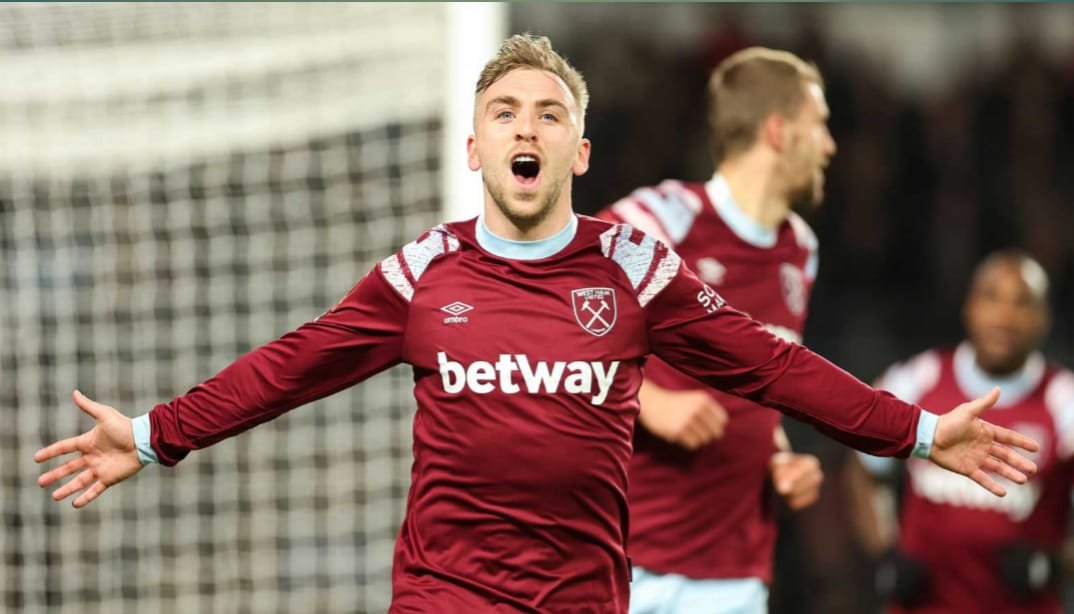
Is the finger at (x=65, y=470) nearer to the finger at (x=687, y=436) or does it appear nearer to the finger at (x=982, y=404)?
the finger at (x=687, y=436)

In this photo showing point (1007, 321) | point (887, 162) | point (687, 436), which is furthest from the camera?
point (887, 162)

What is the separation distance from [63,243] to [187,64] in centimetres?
88

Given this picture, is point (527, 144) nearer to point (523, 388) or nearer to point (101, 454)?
point (523, 388)

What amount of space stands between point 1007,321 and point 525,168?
3.69m

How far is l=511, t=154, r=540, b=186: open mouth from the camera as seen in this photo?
10.1 feet

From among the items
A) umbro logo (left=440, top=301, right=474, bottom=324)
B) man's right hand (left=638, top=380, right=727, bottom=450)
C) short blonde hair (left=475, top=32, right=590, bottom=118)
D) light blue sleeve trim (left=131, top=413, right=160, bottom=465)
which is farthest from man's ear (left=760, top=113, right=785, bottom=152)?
light blue sleeve trim (left=131, top=413, right=160, bottom=465)

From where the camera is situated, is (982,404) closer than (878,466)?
Yes

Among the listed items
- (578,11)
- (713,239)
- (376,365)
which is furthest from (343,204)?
(578,11)

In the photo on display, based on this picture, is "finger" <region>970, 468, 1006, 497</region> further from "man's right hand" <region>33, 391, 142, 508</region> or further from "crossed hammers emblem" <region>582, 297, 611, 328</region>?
"man's right hand" <region>33, 391, 142, 508</region>

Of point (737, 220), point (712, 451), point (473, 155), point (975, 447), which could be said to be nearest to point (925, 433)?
point (975, 447)

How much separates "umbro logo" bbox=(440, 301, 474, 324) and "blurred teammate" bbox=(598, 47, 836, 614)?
3.56 feet

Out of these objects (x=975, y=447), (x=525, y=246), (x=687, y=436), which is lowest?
(x=687, y=436)

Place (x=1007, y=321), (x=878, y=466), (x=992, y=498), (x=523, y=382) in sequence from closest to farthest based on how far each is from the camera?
(x=523, y=382) → (x=992, y=498) → (x=1007, y=321) → (x=878, y=466)

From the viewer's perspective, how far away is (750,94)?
452cm
